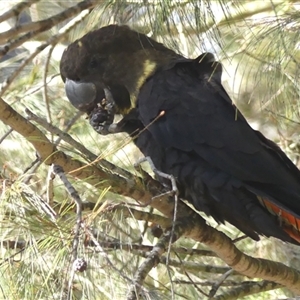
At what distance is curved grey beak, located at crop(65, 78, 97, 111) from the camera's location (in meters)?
1.50

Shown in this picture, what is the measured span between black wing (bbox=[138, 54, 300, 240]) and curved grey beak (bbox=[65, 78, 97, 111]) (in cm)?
15

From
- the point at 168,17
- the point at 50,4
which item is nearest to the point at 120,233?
the point at 168,17

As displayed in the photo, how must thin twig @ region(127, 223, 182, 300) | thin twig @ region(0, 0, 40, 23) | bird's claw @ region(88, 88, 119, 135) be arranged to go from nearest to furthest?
thin twig @ region(127, 223, 182, 300) < thin twig @ region(0, 0, 40, 23) < bird's claw @ region(88, 88, 119, 135)

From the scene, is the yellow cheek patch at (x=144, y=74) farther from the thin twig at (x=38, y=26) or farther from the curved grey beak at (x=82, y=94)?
the thin twig at (x=38, y=26)

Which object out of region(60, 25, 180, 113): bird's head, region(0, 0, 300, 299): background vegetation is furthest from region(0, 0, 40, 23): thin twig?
region(60, 25, 180, 113): bird's head

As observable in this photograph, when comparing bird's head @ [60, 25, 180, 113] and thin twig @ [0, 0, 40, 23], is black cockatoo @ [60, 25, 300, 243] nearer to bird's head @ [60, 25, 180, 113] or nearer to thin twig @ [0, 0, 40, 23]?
bird's head @ [60, 25, 180, 113]

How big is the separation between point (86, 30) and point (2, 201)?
0.85 m

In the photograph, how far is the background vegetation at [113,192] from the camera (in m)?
0.84

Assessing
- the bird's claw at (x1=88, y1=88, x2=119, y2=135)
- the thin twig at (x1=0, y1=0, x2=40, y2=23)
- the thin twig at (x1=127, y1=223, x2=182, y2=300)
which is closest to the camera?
the thin twig at (x1=127, y1=223, x2=182, y2=300)

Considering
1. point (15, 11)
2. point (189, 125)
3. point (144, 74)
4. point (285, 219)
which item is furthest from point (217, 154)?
point (15, 11)

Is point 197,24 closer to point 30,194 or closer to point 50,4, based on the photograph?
point 30,194

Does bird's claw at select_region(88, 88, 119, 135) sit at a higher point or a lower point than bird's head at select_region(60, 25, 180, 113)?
lower

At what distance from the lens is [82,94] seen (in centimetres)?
149

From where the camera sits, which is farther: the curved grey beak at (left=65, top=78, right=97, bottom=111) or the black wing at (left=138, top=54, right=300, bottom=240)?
the curved grey beak at (left=65, top=78, right=97, bottom=111)
